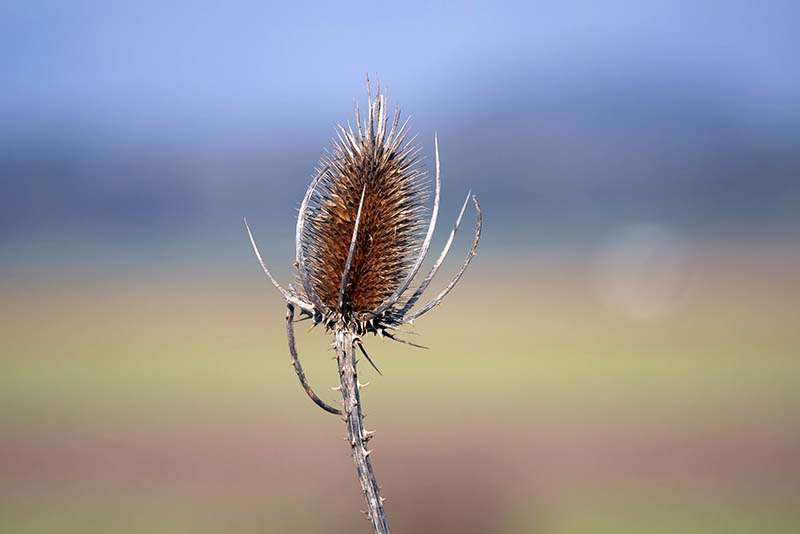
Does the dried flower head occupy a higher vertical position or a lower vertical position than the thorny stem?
higher

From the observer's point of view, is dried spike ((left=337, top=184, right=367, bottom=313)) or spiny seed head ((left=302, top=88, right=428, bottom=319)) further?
spiny seed head ((left=302, top=88, right=428, bottom=319))

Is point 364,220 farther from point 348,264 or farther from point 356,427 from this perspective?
point 356,427

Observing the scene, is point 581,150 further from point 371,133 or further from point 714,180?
point 371,133

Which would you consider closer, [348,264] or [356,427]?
[348,264]

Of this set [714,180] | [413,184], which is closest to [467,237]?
[714,180]

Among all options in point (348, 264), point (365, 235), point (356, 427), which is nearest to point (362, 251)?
point (365, 235)
